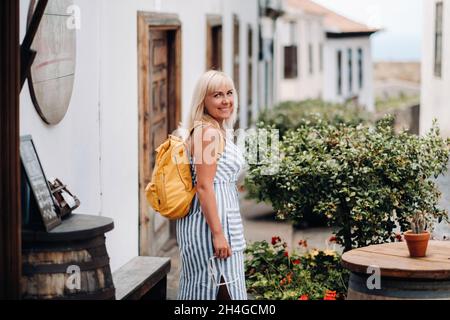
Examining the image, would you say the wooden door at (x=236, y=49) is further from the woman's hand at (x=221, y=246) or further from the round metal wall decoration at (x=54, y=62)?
the woman's hand at (x=221, y=246)

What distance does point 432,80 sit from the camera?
18484 mm

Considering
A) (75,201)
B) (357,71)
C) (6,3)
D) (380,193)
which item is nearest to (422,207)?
(380,193)

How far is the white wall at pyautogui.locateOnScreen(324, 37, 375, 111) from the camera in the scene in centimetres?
3862

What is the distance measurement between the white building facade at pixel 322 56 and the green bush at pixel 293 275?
20.4m

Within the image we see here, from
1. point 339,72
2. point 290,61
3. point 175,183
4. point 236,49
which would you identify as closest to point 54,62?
point 175,183

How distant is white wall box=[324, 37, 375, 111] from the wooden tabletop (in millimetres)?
30130

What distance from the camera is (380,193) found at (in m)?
6.91

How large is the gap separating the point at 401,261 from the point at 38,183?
6.40 ft

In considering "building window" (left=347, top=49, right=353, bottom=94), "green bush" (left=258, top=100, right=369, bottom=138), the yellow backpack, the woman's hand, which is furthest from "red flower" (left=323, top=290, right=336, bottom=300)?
"building window" (left=347, top=49, right=353, bottom=94)

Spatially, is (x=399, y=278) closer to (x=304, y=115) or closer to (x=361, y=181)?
(x=361, y=181)

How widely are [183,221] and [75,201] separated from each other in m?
0.68

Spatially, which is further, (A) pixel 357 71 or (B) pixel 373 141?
(A) pixel 357 71

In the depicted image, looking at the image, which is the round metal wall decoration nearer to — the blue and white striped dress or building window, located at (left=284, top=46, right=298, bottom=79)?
the blue and white striped dress
